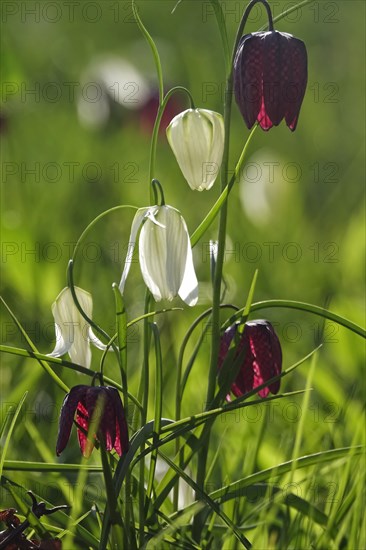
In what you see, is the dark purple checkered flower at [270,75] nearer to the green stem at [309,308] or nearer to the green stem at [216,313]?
the green stem at [216,313]

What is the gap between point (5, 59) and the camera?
209 cm

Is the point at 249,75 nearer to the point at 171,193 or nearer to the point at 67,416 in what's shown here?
the point at 67,416

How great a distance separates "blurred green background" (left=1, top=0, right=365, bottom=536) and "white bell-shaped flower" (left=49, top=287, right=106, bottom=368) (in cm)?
23

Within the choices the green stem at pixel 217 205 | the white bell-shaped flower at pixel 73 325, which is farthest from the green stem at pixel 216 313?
the white bell-shaped flower at pixel 73 325

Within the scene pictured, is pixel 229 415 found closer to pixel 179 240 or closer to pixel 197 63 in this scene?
pixel 179 240

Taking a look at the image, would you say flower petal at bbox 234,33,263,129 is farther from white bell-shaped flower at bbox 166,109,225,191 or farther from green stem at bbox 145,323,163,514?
green stem at bbox 145,323,163,514

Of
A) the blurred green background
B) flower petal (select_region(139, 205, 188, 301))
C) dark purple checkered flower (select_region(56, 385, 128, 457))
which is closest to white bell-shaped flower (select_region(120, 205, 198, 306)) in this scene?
flower petal (select_region(139, 205, 188, 301))

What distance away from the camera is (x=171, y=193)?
9.08ft

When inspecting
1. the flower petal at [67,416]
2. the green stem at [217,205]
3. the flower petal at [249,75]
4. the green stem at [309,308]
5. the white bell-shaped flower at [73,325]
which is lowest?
the flower petal at [67,416]

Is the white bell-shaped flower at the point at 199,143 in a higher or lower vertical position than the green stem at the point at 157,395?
higher

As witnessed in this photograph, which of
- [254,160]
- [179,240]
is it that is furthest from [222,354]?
[254,160]

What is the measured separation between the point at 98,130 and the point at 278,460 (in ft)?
7.43

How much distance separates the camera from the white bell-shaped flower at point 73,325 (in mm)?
1045

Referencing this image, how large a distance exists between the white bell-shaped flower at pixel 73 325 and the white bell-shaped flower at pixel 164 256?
0.30ft
